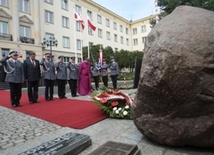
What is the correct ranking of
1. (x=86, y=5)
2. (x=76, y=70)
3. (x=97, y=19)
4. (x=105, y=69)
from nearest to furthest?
1. (x=76, y=70)
2. (x=105, y=69)
3. (x=86, y=5)
4. (x=97, y=19)

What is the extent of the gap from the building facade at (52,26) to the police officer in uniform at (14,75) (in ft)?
53.6

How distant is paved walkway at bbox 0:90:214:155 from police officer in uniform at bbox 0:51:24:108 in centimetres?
196

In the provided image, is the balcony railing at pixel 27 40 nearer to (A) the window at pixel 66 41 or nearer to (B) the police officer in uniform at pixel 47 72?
(A) the window at pixel 66 41

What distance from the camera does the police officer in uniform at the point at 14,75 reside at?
6867 millimetres

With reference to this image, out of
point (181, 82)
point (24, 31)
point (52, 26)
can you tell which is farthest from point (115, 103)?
point (52, 26)

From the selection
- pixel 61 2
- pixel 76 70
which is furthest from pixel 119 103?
pixel 61 2

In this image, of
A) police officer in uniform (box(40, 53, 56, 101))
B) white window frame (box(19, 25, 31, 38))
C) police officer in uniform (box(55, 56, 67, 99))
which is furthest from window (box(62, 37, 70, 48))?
police officer in uniform (box(40, 53, 56, 101))

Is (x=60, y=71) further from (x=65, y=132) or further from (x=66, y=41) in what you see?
(x=66, y=41)

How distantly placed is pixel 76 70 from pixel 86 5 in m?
28.7

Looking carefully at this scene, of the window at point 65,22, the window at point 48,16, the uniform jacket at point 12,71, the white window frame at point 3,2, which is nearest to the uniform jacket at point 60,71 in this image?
the uniform jacket at point 12,71

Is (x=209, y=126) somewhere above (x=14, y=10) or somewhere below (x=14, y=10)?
below

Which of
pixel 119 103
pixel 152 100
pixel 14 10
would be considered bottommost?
pixel 119 103

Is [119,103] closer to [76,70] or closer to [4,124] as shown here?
[4,124]

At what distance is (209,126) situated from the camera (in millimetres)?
2566
